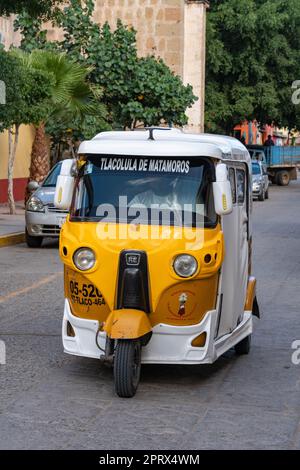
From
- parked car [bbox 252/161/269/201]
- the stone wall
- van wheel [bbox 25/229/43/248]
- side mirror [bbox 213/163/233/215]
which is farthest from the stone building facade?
side mirror [bbox 213/163/233/215]

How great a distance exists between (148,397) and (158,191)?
1.73 metres

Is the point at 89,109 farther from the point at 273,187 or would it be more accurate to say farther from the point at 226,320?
the point at 273,187

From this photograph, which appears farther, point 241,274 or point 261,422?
point 241,274

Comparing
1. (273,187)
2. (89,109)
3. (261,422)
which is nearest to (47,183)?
(89,109)

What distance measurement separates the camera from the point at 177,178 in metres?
8.94

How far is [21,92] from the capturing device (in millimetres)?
23156

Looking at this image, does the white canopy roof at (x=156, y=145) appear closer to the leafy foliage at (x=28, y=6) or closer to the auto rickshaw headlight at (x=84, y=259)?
the auto rickshaw headlight at (x=84, y=259)

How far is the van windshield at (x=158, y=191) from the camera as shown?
8867 mm

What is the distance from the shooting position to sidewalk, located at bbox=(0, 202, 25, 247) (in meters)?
22.3

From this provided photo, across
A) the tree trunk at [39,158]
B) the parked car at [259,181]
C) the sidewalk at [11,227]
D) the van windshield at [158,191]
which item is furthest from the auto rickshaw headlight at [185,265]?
the parked car at [259,181]

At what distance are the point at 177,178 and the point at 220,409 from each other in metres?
2.02

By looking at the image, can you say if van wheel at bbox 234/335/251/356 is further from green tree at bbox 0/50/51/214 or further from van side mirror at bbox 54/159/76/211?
green tree at bbox 0/50/51/214

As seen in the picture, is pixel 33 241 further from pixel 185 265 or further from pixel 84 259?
pixel 185 265

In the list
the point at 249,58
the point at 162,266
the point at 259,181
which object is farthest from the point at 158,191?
the point at 249,58
